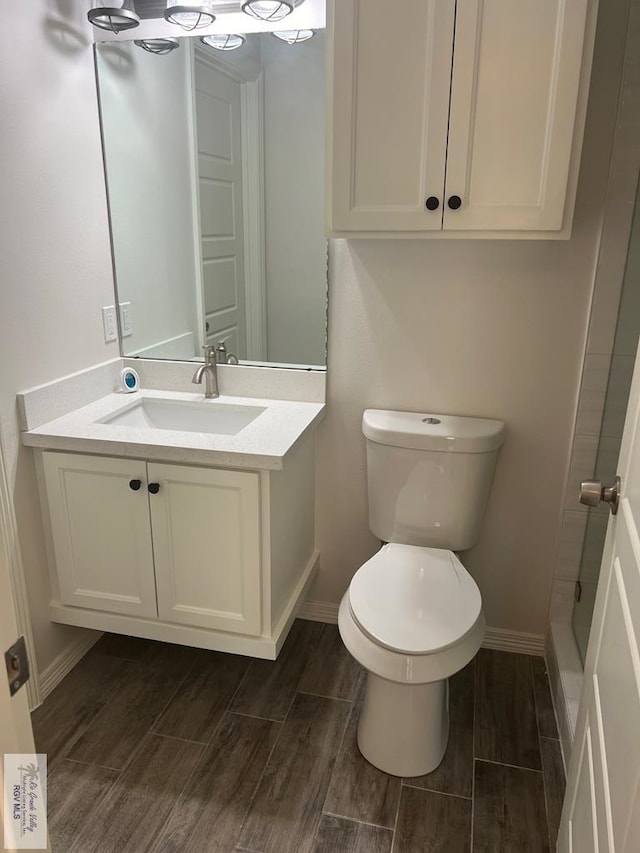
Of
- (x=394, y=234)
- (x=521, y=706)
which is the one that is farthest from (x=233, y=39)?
(x=521, y=706)

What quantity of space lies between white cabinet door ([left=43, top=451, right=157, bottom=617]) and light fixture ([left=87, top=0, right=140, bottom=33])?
1.31 m

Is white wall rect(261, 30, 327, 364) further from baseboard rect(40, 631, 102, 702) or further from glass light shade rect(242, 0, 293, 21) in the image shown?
baseboard rect(40, 631, 102, 702)

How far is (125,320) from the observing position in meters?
2.26

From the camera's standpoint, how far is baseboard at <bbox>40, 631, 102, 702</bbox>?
2.03 m

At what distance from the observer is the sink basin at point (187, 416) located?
6.99 feet

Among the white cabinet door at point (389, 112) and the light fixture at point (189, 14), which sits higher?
the light fixture at point (189, 14)

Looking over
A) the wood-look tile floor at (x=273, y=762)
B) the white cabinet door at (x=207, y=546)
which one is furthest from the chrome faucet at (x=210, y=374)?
the wood-look tile floor at (x=273, y=762)

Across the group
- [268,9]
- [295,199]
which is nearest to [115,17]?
[268,9]

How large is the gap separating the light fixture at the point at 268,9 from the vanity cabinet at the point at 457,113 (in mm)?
324

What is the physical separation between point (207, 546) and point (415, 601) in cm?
60

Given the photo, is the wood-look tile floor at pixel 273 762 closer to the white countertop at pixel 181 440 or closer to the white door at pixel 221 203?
the white countertop at pixel 181 440

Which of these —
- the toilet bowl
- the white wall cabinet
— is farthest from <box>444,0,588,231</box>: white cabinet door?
the toilet bowl

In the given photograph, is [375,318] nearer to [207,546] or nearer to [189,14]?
[207,546]

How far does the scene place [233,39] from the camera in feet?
6.40
